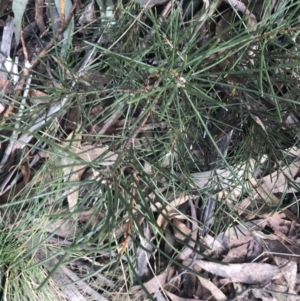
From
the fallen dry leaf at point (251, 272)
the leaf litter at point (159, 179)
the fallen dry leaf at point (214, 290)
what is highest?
the leaf litter at point (159, 179)

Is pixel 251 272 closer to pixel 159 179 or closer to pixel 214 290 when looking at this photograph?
pixel 214 290

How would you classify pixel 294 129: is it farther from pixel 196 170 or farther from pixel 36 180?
pixel 36 180

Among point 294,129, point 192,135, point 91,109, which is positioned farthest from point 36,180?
point 294,129

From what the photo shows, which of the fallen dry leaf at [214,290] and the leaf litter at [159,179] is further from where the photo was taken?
the fallen dry leaf at [214,290]

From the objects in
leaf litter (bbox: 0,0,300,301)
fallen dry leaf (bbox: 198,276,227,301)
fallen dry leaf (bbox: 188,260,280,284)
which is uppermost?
leaf litter (bbox: 0,0,300,301)

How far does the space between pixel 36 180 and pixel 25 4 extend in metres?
0.34

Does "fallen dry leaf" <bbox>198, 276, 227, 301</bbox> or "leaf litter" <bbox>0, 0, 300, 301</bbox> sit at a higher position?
"leaf litter" <bbox>0, 0, 300, 301</bbox>

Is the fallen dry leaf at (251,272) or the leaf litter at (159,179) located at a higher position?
the leaf litter at (159,179)

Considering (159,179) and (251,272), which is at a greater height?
(159,179)

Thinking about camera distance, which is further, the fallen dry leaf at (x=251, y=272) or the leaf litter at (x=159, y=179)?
the fallen dry leaf at (x=251, y=272)

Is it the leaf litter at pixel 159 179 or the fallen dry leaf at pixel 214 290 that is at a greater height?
the leaf litter at pixel 159 179

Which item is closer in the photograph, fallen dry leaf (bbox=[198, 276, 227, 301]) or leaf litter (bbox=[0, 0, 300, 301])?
leaf litter (bbox=[0, 0, 300, 301])

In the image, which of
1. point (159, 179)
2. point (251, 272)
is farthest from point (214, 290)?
point (159, 179)

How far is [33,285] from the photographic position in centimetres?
86
